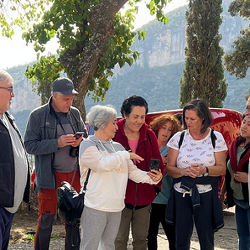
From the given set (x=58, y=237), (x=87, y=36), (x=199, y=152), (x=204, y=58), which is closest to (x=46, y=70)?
(x=87, y=36)

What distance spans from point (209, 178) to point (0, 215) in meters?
1.95

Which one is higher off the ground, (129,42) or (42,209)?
(129,42)

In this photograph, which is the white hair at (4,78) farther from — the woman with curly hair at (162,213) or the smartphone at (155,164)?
the woman with curly hair at (162,213)

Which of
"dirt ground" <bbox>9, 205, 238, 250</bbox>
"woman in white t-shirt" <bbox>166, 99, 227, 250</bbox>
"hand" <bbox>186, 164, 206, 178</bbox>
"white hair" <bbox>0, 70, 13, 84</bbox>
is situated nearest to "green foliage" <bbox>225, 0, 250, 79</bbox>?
"dirt ground" <bbox>9, 205, 238, 250</bbox>

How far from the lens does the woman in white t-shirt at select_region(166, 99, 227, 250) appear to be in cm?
389

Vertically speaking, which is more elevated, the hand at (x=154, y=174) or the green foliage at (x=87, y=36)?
the green foliage at (x=87, y=36)

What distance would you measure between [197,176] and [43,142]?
1.64 meters

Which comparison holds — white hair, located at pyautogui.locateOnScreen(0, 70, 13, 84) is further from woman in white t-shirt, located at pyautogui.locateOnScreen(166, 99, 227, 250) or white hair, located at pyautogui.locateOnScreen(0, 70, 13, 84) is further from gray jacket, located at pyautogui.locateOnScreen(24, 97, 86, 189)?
woman in white t-shirt, located at pyautogui.locateOnScreen(166, 99, 227, 250)

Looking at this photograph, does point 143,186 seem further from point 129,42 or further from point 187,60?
point 187,60

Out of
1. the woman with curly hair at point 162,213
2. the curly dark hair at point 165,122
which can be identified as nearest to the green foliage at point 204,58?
the curly dark hair at point 165,122

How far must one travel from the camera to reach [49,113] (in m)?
4.49

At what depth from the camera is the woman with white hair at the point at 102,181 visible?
3393mm

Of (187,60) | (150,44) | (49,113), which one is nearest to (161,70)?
(150,44)

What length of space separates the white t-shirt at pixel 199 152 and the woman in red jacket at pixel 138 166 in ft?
0.75
